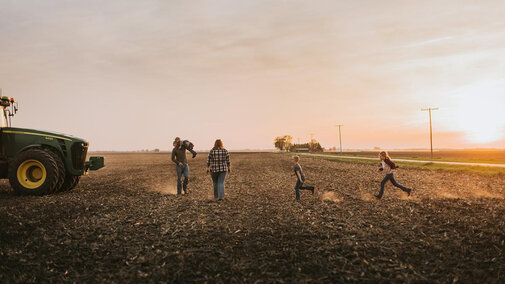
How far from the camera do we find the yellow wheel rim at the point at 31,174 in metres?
13.1

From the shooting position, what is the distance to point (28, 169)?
523 inches

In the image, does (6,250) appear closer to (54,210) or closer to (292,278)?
(54,210)

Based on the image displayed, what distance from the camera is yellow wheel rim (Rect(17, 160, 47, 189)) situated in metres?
13.1

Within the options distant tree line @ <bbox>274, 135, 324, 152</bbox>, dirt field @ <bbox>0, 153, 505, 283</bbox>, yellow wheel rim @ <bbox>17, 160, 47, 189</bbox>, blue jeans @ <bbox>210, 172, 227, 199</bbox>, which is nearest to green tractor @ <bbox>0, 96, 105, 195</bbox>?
yellow wheel rim @ <bbox>17, 160, 47, 189</bbox>

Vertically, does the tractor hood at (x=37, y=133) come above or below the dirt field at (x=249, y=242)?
above

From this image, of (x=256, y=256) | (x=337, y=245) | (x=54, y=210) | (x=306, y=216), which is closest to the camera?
(x=256, y=256)

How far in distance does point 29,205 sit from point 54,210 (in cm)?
150

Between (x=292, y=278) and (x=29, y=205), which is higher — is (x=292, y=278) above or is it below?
below

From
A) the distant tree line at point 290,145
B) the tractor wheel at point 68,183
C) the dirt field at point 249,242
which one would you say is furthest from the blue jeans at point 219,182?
the distant tree line at point 290,145

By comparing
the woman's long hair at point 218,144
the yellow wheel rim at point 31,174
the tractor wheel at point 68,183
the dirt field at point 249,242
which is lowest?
the dirt field at point 249,242

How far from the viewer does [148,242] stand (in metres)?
7.57

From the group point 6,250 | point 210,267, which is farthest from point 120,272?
point 6,250

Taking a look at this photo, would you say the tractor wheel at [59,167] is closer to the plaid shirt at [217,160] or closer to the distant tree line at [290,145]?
the plaid shirt at [217,160]

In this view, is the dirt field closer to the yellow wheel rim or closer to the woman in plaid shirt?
the woman in plaid shirt
